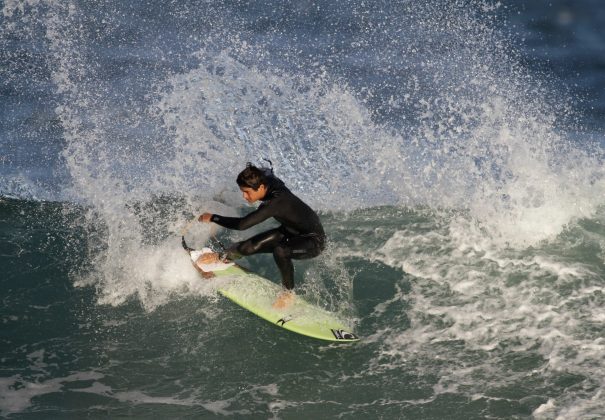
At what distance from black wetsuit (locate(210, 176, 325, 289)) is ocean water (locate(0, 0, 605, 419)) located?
1.96ft

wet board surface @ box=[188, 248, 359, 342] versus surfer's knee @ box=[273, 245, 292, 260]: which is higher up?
surfer's knee @ box=[273, 245, 292, 260]

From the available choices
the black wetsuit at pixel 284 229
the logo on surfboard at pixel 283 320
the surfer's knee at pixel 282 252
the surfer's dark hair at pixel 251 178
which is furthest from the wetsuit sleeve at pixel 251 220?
the logo on surfboard at pixel 283 320

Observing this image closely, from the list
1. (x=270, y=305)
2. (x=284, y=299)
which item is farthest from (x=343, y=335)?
(x=270, y=305)

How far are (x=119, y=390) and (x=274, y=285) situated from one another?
1.84 m

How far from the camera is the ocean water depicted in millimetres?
6105

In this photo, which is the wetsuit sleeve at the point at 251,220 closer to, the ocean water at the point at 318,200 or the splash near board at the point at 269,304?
the splash near board at the point at 269,304

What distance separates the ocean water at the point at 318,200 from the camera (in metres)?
6.11

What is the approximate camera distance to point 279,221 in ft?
22.3

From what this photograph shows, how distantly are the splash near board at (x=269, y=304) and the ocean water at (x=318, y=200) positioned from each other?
0.13 m

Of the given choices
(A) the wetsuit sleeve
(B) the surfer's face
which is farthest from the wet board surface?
(B) the surfer's face

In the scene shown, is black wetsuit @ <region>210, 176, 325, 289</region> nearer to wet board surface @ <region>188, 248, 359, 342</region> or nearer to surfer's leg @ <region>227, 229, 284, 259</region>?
surfer's leg @ <region>227, 229, 284, 259</region>

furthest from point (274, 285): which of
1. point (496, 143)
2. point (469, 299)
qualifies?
point (496, 143)

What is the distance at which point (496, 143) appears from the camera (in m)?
10.4

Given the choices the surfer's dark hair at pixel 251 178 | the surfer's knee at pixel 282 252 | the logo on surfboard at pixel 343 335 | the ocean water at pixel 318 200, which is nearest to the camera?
the ocean water at pixel 318 200
